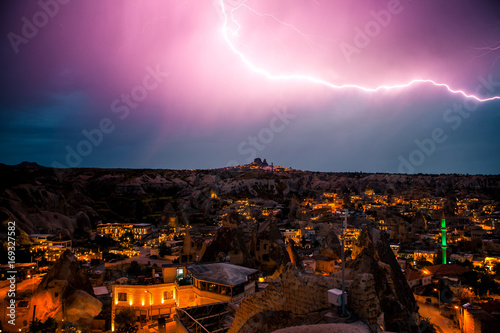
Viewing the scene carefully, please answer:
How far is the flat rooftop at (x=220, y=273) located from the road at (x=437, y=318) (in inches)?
540

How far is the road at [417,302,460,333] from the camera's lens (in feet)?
72.9

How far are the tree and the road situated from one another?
62.1ft

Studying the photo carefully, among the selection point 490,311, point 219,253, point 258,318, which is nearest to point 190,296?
point 219,253

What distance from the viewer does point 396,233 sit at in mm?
56531

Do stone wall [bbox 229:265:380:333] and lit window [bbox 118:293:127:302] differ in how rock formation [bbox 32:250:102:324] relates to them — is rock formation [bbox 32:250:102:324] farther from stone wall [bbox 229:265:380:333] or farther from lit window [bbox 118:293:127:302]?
stone wall [bbox 229:265:380:333]

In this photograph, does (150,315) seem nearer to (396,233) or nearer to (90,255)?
(90,255)

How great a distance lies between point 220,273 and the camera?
18672 millimetres

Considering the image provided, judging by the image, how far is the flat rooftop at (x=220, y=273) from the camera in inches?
700

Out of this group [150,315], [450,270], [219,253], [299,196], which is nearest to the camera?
[150,315]

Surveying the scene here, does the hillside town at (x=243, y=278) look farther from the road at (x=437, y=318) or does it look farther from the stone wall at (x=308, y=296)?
the road at (x=437, y=318)

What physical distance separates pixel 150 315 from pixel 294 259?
472 inches

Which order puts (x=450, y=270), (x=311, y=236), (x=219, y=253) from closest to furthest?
(x=219, y=253), (x=450, y=270), (x=311, y=236)

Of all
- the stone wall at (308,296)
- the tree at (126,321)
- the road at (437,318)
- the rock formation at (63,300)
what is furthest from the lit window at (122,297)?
the road at (437,318)

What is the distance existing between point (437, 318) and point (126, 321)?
2151 centimetres
